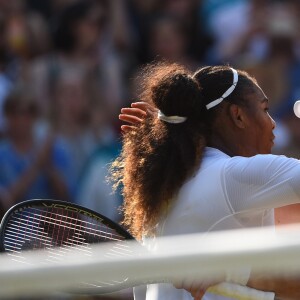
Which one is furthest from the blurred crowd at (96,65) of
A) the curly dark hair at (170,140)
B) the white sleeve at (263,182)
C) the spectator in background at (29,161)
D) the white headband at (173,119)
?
the white sleeve at (263,182)

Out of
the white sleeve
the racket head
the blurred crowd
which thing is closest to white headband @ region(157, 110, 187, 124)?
the white sleeve

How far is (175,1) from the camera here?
26.7ft

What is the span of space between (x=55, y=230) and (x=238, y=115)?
0.81 m

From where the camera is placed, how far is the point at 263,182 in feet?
10.6

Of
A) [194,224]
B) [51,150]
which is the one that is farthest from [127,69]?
[194,224]

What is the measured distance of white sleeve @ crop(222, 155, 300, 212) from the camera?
3.20 metres

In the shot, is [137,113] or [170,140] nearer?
[170,140]

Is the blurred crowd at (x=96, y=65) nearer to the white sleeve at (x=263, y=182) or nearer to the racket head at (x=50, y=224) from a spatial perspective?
the racket head at (x=50, y=224)

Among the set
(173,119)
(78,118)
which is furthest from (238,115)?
(78,118)

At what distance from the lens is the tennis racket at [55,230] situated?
3.47 meters

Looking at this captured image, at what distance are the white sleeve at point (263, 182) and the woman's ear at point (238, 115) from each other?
0.29 m

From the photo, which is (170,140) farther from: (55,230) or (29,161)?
(29,161)

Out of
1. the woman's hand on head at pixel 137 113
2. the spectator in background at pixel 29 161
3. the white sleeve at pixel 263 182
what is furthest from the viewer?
the spectator in background at pixel 29 161

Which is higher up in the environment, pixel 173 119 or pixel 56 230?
pixel 173 119
